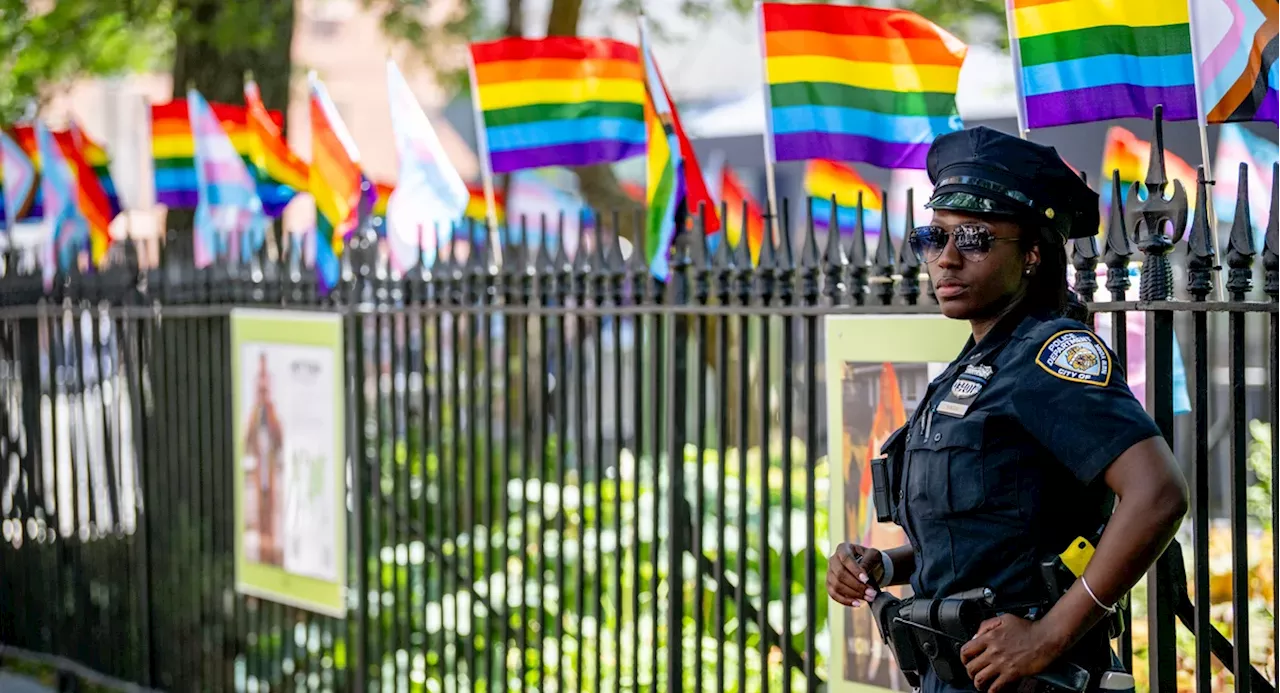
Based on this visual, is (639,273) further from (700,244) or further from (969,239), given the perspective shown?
(969,239)

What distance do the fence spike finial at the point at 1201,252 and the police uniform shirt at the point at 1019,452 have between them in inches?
30.6

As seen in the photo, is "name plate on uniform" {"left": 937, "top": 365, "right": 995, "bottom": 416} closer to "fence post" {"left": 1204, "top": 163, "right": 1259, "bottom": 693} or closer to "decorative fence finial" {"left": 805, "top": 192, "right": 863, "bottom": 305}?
"fence post" {"left": 1204, "top": 163, "right": 1259, "bottom": 693}

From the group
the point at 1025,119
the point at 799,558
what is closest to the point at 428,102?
the point at 799,558

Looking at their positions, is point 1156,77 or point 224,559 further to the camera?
point 224,559

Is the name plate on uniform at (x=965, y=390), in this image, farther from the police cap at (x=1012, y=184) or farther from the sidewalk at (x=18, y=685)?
the sidewalk at (x=18, y=685)

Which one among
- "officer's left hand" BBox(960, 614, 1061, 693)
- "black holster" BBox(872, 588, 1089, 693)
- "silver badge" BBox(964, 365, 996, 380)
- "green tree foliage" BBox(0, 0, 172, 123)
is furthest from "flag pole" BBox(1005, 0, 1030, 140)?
"green tree foliage" BBox(0, 0, 172, 123)

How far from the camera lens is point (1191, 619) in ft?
12.2

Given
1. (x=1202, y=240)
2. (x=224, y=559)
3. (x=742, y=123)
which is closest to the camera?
(x=1202, y=240)

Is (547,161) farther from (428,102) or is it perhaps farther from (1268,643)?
(428,102)

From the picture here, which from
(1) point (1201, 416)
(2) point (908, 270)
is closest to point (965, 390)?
(1) point (1201, 416)

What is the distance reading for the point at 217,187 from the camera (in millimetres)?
7637

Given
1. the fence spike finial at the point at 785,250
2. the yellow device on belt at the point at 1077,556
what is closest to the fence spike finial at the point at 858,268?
the fence spike finial at the point at 785,250

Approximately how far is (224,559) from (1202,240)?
5.00 m

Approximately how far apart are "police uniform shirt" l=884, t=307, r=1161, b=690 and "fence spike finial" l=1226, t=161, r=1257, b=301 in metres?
0.75
